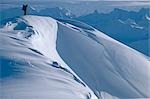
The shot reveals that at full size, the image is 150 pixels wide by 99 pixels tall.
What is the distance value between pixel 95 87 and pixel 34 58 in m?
3.13

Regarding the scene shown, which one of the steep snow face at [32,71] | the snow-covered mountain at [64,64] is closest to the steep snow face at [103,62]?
the snow-covered mountain at [64,64]

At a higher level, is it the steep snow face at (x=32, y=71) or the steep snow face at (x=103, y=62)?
the steep snow face at (x=32, y=71)

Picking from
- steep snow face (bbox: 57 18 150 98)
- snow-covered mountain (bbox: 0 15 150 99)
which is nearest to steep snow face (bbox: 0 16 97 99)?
snow-covered mountain (bbox: 0 15 150 99)

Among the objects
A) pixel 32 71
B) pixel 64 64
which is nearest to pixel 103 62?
pixel 64 64

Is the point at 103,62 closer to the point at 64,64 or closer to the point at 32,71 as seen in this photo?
the point at 64,64

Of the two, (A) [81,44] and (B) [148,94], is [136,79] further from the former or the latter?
(A) [81,44]

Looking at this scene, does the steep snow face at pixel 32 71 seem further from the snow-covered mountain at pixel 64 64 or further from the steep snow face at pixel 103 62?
the steep snow face at pixel 103 62

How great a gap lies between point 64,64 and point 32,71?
303 centimetres

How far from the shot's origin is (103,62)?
65.2ft

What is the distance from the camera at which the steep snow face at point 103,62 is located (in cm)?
1830

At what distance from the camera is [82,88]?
Answer: 14.2 meters

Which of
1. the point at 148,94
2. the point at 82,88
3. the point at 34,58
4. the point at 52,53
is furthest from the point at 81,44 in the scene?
the point at 82,88

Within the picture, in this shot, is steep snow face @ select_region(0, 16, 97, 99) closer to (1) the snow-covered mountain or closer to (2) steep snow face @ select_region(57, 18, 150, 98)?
(1) the snow-covered mountain

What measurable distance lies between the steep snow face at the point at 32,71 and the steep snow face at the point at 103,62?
1.10 m
